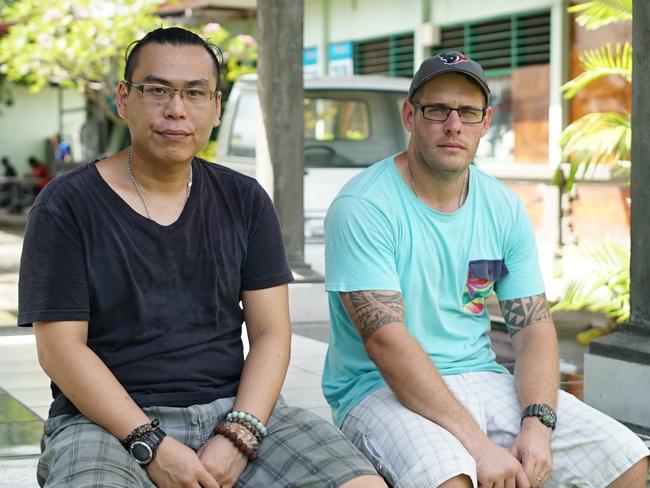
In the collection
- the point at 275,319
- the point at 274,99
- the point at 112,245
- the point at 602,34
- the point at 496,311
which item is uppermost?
the point at 602,34

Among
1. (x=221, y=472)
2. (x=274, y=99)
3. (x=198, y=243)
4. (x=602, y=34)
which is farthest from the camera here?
(x=602, y=34)

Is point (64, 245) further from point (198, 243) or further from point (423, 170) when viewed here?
point (423, 170)

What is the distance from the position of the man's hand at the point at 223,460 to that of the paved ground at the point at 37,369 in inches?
67.4

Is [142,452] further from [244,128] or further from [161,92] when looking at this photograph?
[244,128]

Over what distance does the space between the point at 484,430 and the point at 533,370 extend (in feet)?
0.92

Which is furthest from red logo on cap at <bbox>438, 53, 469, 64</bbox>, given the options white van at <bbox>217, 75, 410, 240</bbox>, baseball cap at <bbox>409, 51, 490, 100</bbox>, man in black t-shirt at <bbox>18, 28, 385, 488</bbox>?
white van at <bbox>217, 75, 410, 240</bbox>

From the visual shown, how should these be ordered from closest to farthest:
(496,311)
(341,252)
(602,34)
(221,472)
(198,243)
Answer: (221,472) → (198,243) → (341,252) → (496,311) → (602,34)

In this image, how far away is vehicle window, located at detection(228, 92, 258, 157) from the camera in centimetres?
1008

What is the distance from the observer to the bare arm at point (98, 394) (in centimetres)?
316

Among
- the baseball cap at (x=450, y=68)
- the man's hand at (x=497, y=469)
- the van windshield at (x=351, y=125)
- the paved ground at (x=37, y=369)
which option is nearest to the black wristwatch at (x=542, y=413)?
the man's hand at (x=497, y=469)

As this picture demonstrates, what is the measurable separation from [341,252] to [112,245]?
0.82m

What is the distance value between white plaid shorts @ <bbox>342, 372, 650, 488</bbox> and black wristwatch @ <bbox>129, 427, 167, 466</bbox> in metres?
0.76

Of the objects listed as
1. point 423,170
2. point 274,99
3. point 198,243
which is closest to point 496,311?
point 274,99

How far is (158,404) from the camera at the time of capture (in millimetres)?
3373
